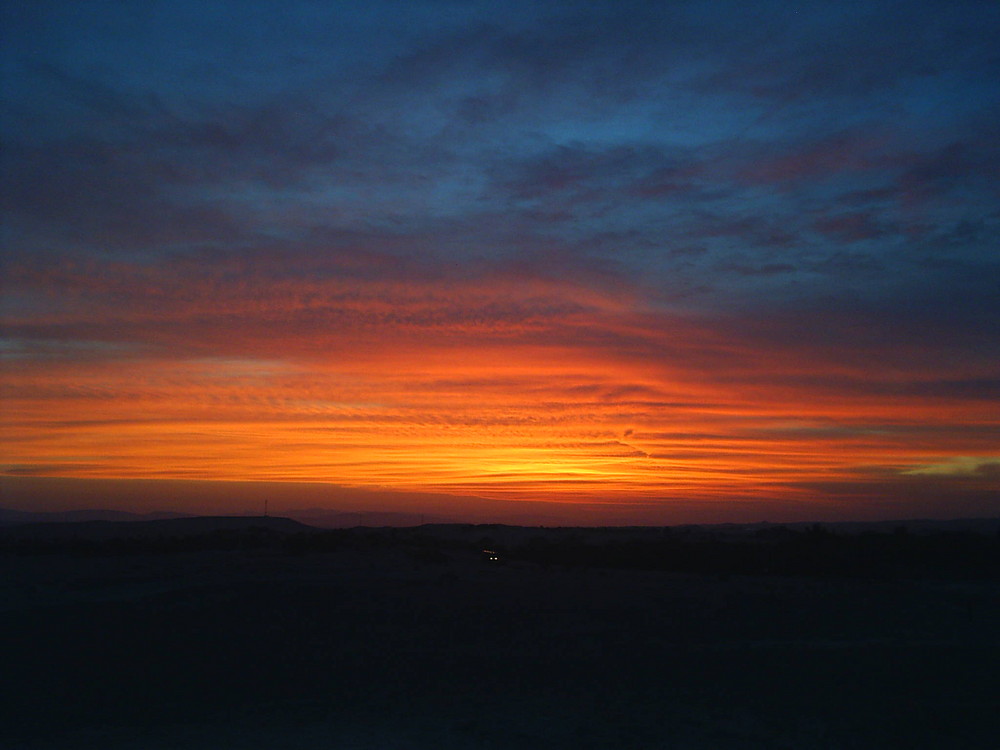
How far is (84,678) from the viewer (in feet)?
50.7

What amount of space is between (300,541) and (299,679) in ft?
93.0

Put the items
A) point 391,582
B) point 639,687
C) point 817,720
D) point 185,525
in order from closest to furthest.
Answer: point 817,720, point 639,687, point 391,582, point 185,525

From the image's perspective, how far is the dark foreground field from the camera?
482 inches

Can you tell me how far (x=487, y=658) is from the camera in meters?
17.0

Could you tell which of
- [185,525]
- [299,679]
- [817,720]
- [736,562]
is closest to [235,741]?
[299,679]

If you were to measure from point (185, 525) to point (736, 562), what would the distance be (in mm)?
90764

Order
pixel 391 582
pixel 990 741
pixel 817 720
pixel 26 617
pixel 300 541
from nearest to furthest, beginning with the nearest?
pixel 990 741, pixel 817 720, pixel 26 617, pixel 391 582, pixel 300 541

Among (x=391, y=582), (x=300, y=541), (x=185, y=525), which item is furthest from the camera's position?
(x=185, y=525)

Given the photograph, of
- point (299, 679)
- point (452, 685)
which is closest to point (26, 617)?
point (299, 679)

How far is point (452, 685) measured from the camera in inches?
593

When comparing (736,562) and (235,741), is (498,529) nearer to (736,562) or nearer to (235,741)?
(736,562)

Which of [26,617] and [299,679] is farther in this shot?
[26,617]

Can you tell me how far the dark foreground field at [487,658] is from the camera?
40.1ft

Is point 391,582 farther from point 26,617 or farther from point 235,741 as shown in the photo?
point 235,741
